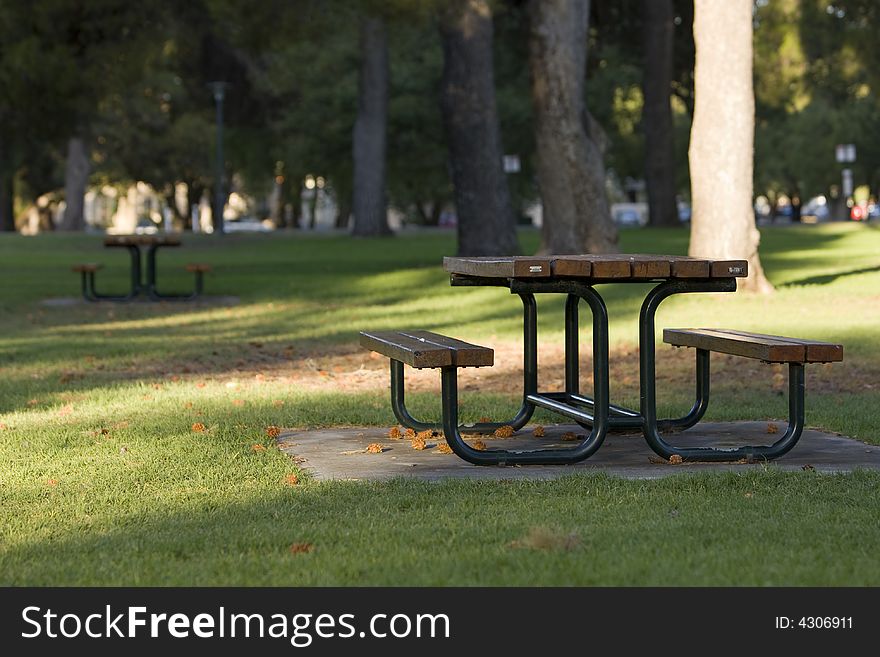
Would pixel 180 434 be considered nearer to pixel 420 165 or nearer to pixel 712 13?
pixel 712 13

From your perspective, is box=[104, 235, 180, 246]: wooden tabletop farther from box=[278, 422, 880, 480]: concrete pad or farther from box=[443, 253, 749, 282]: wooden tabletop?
box=[443, 253, 749, 282]: wooden tabletop

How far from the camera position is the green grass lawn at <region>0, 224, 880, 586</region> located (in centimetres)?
512

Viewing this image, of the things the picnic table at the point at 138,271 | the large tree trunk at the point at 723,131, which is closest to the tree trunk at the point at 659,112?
the picnic table at the point at 138,271

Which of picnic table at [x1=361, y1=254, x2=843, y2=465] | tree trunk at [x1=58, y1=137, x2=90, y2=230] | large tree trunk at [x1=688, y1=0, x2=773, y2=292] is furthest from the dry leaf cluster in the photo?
tree trunk at [x1=58, y1=137, x2=90, y2=230]

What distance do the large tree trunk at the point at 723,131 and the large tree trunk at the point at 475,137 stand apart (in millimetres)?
8444

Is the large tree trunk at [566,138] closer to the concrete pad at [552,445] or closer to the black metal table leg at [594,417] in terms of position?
the concrete pad at [552,445]

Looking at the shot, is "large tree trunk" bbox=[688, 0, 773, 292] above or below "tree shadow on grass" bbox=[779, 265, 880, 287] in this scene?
above

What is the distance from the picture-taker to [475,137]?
2720 cm

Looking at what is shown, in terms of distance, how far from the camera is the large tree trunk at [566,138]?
2400cm

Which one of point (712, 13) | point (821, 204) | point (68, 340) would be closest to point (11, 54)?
point (68, 340)

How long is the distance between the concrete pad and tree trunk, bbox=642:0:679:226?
32.7 meters

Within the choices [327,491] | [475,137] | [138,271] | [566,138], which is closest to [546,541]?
[327,491]
